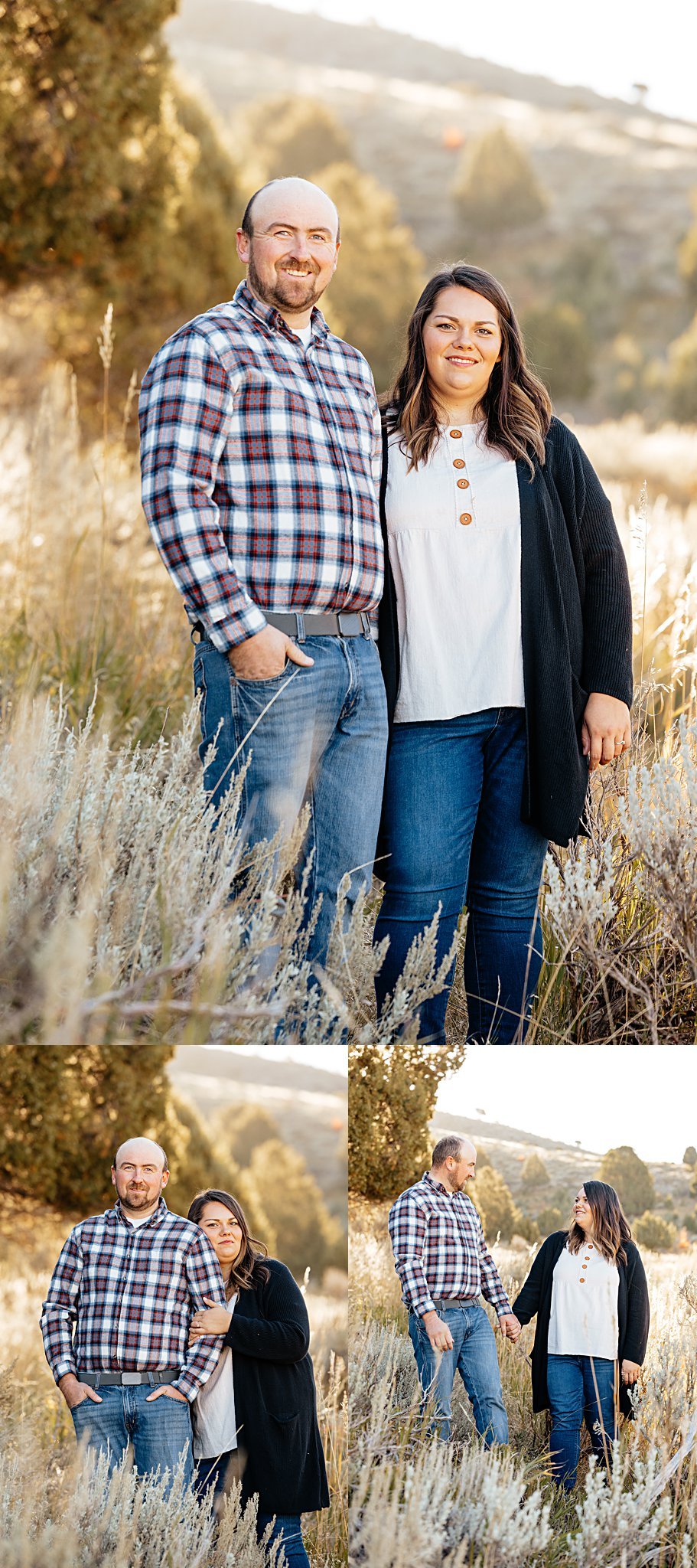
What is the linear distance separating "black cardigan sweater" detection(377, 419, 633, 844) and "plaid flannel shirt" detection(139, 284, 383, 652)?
0.21m

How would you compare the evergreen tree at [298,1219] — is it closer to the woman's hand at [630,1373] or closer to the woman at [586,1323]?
the woman at [586,1323]

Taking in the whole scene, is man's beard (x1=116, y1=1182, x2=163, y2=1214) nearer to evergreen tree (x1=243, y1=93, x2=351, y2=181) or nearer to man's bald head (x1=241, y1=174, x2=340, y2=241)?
man's bald head (x1=241, y1=174, x2=340, y2=241)

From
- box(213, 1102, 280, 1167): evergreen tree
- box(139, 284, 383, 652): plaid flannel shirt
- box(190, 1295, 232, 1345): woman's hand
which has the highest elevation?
box(139, 284, 383, 652): plaid flannel shirt

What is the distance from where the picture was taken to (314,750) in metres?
2.76

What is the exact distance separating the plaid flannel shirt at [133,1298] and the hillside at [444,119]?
A: 31609 mm

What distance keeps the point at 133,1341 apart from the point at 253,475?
1694 millimetres

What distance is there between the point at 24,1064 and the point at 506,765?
1189 mm

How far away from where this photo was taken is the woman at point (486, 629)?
2859 millimetres

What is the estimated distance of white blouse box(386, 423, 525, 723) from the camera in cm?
286

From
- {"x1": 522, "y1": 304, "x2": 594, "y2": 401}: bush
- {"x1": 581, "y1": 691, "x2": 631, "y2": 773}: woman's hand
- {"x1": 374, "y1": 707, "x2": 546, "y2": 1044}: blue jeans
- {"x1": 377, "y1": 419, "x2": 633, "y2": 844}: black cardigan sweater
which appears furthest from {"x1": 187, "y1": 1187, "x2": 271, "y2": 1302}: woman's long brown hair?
{"x1": 522, "y1": 304, "x2": 594, "y2": 401}: bush

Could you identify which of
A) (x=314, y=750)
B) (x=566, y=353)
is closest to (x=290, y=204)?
(x=314, y=750)

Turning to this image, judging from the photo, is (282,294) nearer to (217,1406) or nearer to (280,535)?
(280,535)

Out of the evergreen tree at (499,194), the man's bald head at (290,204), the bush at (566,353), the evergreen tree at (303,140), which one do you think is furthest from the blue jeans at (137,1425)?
the evergreen tree at (499,194)

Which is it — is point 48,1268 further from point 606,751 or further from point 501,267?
point 501,267
